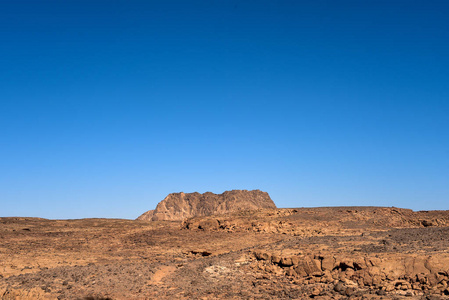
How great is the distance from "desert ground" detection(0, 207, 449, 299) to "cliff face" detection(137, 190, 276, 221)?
125 feet

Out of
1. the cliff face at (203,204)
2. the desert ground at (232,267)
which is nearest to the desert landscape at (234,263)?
the desert ground at (232,267)

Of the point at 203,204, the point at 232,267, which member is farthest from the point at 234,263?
the point at 203,204

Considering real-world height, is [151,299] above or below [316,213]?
below

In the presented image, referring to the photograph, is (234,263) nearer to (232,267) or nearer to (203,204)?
(232,267)

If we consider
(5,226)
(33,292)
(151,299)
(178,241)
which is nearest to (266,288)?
(151,299)

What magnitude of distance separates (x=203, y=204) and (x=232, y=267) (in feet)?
165

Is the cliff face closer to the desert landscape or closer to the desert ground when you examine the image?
the desert landscape

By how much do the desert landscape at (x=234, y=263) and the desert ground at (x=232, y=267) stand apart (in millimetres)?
31

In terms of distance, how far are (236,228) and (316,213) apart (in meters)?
6.57

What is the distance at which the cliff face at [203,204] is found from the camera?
61.1m

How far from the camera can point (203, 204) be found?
64.2 m

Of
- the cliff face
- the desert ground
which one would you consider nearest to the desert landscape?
the desert ground

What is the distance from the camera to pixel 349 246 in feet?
→ 47.6

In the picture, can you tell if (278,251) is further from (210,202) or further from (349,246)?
(210,202)
